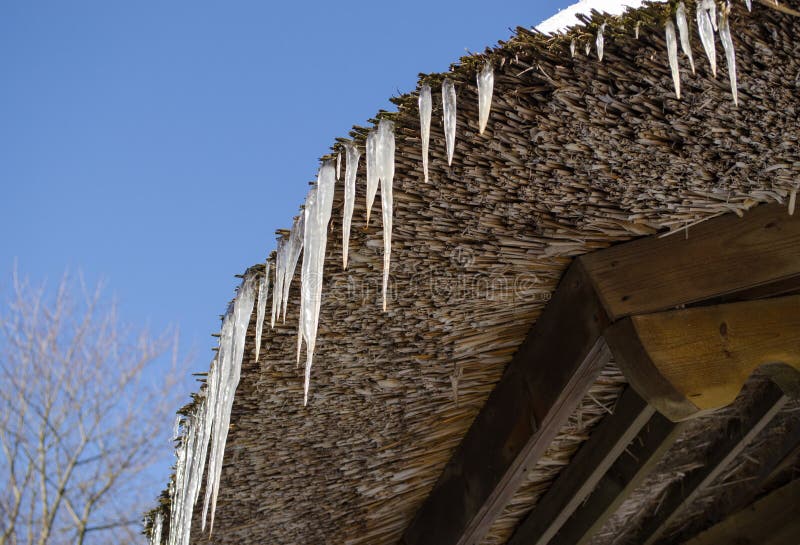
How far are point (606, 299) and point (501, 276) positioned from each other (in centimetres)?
28

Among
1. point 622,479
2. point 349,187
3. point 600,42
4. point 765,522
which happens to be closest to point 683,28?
point 600,42

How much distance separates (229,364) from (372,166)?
75 centimetres

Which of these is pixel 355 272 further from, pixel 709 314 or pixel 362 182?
pixel 709 314

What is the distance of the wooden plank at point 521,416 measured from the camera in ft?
6.46

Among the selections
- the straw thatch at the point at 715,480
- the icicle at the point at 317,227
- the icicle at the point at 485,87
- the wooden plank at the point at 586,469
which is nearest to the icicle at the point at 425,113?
the icicle at the point at 485,87

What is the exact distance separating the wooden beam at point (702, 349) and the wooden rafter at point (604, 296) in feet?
0.12

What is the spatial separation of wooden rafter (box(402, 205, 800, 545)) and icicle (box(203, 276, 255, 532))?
2.45ft

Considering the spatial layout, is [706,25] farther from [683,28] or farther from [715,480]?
[715,480]

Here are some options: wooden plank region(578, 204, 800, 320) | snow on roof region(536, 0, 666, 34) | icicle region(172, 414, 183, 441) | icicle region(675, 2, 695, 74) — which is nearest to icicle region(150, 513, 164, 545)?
icicle region(172, 414, 183, 441)

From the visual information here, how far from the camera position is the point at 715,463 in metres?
3.00

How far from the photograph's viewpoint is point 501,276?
203cm

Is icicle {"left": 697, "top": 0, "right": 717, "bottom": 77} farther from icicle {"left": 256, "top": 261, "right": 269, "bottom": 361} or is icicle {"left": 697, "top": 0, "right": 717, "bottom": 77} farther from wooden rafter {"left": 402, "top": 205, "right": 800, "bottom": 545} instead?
icicle {"left": 256, "top": 261, "right": 269, "bottom": 361}

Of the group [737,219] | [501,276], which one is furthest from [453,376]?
[737,219]

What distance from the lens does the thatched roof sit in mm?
1572
